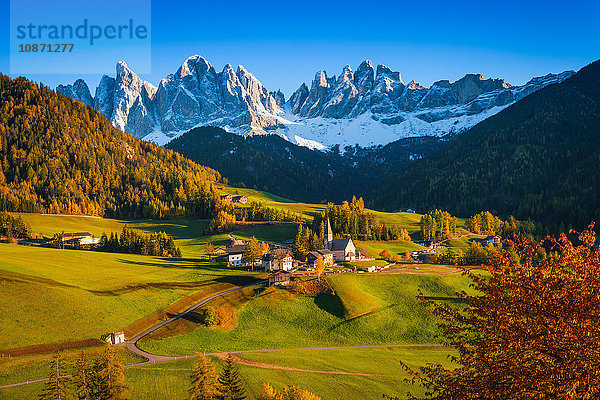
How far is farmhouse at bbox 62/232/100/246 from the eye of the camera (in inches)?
4749

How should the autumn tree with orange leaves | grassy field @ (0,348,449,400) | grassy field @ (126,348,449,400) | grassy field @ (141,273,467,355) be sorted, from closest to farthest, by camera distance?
the autumn tree with orange leaves → grassy field @ (0,348,449,400) → grassy field @ (126,348,449,400) → grassy field @ (141,273,467,355)

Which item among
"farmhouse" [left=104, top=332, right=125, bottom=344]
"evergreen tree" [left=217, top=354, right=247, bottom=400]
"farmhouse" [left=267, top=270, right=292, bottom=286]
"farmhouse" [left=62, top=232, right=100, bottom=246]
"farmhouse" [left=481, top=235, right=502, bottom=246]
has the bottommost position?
"farmhouse" [left=104, top=332, right=125, bottom=344]

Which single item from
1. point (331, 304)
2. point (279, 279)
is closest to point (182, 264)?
point (279, 279)

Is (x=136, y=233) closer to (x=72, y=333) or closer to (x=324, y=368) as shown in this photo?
(x=72, y=333)

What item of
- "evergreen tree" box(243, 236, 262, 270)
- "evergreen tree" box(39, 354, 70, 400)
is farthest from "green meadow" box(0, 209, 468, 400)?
"evergreen tree" box(243, 236, 262, 270)

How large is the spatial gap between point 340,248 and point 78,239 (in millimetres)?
79660

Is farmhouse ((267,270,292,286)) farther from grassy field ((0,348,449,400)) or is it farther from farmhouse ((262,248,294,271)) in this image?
grassy field ((0,348,449,400))

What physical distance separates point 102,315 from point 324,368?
122 feet

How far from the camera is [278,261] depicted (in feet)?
331

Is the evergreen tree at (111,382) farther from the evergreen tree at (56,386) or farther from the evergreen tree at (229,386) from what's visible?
the evergreen tree at (229,386)

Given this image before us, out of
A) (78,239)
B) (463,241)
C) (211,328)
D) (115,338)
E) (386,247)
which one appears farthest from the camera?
(463,241)

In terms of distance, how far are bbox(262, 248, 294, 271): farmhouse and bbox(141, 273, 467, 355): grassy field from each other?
14.4 metres

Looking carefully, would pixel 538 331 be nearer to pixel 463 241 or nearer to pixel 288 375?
pixel 288 375

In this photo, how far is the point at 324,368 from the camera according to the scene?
5428 cm
